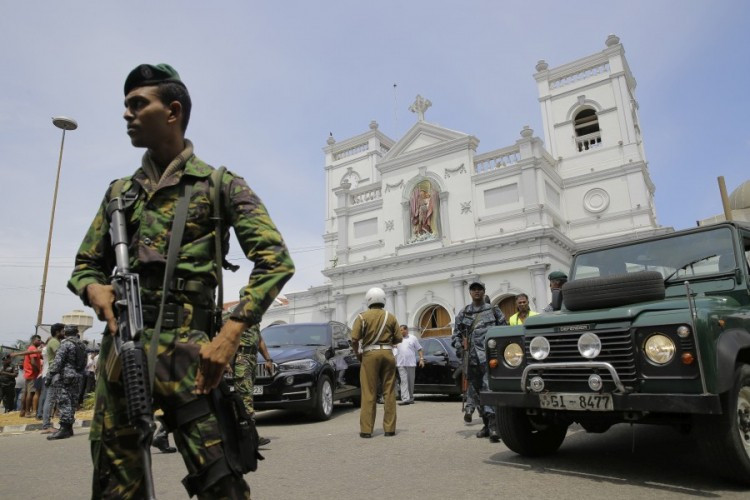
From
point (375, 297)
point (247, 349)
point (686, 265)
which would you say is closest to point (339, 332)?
point (375, 297)

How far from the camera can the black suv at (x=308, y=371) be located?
25.3ft

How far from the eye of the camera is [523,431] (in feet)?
15.4

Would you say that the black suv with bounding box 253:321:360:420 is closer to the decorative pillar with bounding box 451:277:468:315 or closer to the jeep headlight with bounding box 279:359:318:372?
the jeep headlight with bounding box 279:359:318:372

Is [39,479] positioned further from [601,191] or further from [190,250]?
[601,191]

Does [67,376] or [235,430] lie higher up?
[67,376]

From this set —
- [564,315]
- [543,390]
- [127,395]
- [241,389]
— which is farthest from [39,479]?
[564,315]

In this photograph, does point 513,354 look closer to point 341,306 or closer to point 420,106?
point 341,306

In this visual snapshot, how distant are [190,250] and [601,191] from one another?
30.3m

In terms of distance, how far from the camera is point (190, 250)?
206 centimetres

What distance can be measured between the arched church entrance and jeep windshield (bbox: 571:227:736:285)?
22595 millimetres

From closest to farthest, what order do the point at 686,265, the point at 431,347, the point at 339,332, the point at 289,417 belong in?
the point at 686,265, the point at 289,417, the point at 339,332, the point at 431,347

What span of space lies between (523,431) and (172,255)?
148 inches

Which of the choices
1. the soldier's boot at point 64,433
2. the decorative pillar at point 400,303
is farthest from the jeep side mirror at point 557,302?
the decorative pillar at point 400,303

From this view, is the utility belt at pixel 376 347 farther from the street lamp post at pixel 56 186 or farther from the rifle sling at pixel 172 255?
the street lamp post at pixel 56 186
